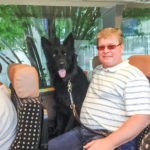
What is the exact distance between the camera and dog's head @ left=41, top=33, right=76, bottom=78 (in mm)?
1842

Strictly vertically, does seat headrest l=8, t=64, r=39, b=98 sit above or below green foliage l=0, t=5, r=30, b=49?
below

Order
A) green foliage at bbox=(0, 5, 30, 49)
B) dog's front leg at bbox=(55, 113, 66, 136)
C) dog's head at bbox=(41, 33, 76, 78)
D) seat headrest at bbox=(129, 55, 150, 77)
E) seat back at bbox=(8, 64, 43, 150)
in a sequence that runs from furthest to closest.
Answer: green foliage at bbox=(0, 5, 30, 49), dog's front leg at bbox=(55, 113, 66, 136), dog's head at bbox=(41, 33, 76, 78), seat headrest at bbox=(129, 55, 150, 77), seat back at bbox=(8, 64, 43, 150)

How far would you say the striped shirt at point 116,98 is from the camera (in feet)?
3.45

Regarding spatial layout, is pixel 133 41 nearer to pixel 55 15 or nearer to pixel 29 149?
pixel 55 15

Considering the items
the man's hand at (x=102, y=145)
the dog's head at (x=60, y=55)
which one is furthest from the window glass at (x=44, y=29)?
the man's hand at (x=102, y=145)

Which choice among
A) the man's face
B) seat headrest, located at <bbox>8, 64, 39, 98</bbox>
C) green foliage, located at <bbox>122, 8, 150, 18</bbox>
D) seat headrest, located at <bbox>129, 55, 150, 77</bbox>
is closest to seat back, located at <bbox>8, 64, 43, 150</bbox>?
seat headrest, located at <bbox>8, 64, 39, 98</bbox>

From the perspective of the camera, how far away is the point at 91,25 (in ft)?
8.50

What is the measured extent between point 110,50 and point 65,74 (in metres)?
0.72

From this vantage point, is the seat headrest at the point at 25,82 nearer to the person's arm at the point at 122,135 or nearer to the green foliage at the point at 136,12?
the person's arm at the point at 122,135

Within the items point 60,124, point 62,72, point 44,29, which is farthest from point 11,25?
point 60,124

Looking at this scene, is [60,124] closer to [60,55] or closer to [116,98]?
[60,55]

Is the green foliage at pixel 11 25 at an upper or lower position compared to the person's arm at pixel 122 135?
upper

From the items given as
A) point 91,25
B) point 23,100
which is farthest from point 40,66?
point 23,100

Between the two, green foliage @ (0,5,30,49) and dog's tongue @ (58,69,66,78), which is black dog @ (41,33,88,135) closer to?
dog's tongue @ (58,69,66,78)
